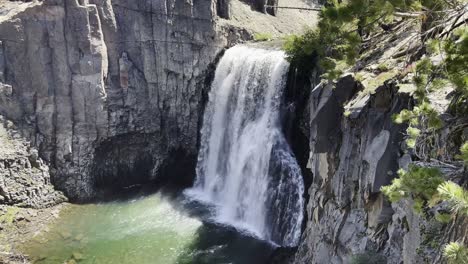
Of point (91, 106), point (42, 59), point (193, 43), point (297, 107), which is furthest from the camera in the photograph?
point (193, 43)

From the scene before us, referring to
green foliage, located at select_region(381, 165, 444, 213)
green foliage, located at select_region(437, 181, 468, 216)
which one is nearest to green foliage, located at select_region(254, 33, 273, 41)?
green foliage, located at select_region(381, 165, 444, 213)

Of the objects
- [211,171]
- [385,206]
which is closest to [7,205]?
[211,171]

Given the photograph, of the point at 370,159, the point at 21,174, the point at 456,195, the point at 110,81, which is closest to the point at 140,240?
the point at 21,174

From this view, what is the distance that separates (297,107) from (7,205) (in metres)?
17.6

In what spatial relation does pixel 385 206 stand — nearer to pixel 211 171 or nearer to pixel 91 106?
pixel 211 171

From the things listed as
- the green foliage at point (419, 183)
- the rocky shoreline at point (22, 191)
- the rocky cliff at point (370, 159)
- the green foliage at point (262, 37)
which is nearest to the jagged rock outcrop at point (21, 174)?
the rocky shoreline at point (22, 191)

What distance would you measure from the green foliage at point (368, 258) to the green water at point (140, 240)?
7787mm

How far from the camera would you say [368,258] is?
37.8ft

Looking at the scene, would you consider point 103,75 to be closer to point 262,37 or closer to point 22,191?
point 22,191

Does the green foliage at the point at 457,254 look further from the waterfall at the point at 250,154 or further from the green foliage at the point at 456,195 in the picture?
the waterfall at the point at 250,154

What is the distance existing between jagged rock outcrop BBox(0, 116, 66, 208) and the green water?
73.1 inches

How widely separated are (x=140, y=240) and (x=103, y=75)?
10.7 meters

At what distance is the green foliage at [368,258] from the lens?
1114 centimetres

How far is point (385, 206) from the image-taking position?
11070mm
